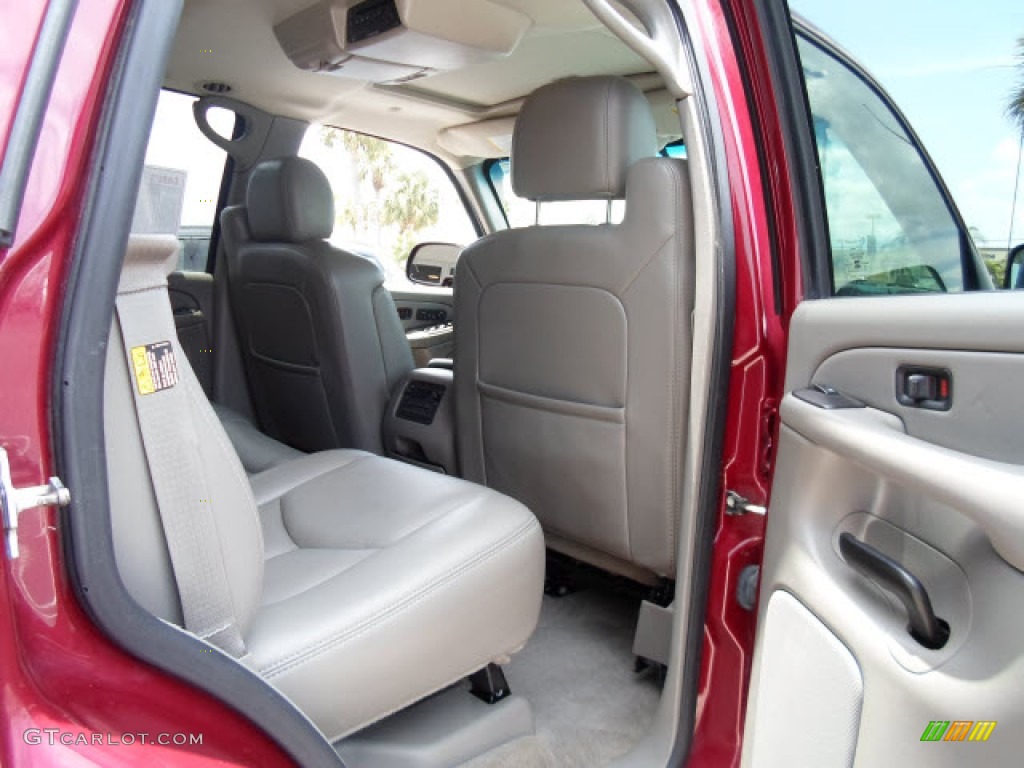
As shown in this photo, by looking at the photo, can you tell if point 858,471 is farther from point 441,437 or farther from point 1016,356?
point 441,437

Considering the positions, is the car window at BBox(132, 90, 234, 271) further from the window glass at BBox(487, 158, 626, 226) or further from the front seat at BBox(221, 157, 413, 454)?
the window glass at BBox(487, 158, 626, 226)

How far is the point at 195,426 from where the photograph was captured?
3.24ft

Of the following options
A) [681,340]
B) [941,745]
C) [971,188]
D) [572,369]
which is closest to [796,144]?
[971,188]

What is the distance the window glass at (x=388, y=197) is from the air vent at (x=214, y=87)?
1.40ft

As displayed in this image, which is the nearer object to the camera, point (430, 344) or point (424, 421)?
point (424, 421)

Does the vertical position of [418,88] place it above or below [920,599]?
above

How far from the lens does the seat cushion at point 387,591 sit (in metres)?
1.19

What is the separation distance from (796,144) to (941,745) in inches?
35.0

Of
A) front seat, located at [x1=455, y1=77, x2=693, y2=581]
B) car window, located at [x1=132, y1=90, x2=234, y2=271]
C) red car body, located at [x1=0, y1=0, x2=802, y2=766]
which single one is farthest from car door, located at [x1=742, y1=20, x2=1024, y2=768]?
car window, located at [x1=132, y1=90, x2=234, y2=271]

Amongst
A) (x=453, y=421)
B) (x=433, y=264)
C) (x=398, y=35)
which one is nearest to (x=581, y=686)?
(x=453, y=421)

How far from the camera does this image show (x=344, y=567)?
4.69ft

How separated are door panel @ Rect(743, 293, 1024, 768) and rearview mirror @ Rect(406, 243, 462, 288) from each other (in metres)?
2.90

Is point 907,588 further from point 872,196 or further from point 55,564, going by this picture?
point 55,564

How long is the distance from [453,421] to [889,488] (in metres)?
1.44
